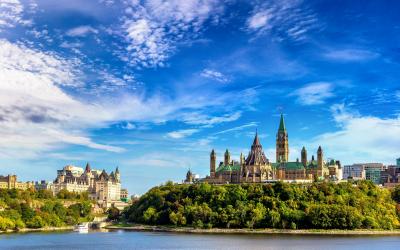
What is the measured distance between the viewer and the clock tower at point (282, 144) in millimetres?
151625

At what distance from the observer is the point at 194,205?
11638 cm

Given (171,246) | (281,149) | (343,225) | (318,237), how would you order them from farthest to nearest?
(281,149), (343,225), (318,237), (171,246)

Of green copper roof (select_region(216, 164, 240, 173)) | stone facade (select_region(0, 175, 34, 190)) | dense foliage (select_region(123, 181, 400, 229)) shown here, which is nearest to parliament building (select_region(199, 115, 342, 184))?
green copper roof (select_region(216, 164, 240, 173))

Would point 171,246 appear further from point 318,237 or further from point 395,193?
point 395,193

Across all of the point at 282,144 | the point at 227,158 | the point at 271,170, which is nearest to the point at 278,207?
the point at 271,170

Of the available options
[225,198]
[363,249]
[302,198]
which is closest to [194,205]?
[225,198]

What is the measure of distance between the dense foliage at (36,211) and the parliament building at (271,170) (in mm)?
35911

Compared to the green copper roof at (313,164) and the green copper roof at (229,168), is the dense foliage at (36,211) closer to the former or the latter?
the green copper roof at (229,168)

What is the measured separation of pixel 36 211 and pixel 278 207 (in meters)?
52.5

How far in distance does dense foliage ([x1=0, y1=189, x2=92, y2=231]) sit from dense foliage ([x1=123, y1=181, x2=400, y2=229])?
59.3 ft

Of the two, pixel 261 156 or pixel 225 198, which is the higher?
pixel 261 156

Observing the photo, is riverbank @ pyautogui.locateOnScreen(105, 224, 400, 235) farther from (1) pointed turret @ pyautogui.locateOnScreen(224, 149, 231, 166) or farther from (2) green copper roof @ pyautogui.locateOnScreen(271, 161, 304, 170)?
(1) pointed turret @ pyautogui.locateOnScreen(224, 149, 231, 166)

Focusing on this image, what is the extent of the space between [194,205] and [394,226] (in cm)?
4056

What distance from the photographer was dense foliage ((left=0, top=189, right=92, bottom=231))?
107 meters
